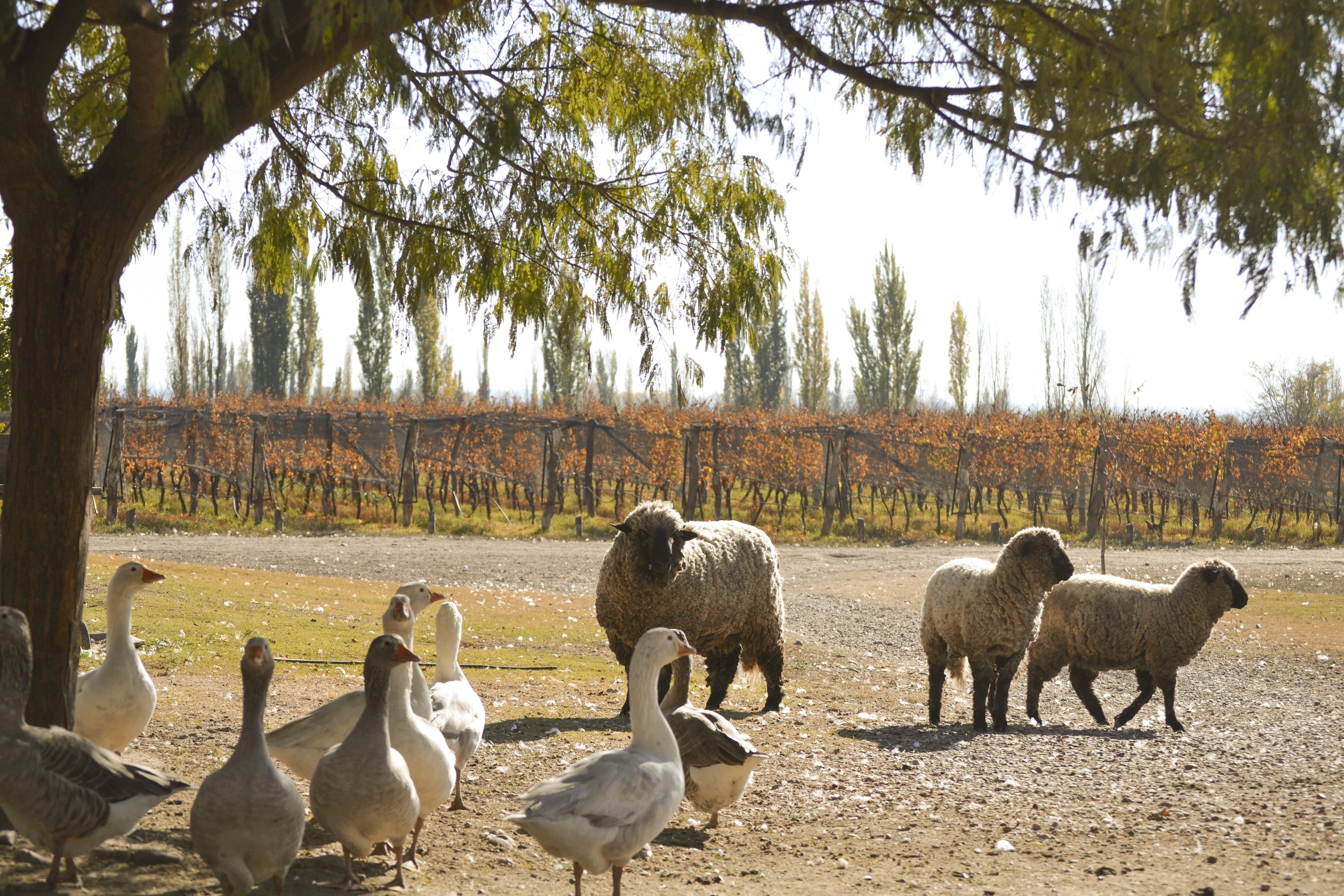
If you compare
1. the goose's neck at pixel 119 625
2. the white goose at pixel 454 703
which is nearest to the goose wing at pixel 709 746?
the white goose at pixel 454 703

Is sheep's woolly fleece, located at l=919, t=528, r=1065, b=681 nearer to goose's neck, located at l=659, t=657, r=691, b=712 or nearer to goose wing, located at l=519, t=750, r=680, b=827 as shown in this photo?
goose's neck, located at l=659, t=657, r=691, b=712

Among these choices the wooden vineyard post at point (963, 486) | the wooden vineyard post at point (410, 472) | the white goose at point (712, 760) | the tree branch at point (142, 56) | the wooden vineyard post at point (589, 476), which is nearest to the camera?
the tree branch at point (142, 56)

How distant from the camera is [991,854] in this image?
5668 mm

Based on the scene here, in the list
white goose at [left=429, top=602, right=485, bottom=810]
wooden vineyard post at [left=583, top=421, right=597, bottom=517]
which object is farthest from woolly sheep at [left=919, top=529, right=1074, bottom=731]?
wooden vineyard post at [left=583, top=421, right=597, bottom=517]

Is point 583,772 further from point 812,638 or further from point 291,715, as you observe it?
point 812,638

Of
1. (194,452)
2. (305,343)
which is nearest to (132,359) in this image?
(305,343)

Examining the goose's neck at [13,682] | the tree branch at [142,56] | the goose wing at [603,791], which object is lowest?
the goose wing at [603,791]

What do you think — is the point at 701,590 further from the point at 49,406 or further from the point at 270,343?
the point at 270,343

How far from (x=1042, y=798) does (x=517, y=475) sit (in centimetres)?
2418

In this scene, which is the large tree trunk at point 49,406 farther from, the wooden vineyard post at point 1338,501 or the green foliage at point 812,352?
the green foliage at point 812,352

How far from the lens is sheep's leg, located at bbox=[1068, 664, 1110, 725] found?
1024 centimetres

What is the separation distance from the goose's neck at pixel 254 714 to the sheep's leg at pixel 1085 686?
824 centimetres

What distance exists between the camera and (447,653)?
6.33m

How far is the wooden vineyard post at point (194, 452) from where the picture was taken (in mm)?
27266
